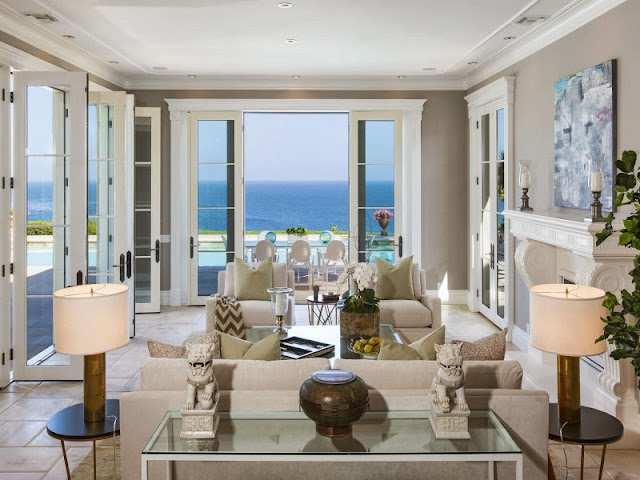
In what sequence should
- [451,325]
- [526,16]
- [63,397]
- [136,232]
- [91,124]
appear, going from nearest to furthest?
[63,397] → [526,16] → [91,124] → [451,325] → [136,232]

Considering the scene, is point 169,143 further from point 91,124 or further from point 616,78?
point 616,78

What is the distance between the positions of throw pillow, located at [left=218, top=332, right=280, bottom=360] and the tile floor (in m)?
1.21

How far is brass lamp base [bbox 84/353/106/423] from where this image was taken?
117 inches

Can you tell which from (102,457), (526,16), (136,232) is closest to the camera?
(102,457)

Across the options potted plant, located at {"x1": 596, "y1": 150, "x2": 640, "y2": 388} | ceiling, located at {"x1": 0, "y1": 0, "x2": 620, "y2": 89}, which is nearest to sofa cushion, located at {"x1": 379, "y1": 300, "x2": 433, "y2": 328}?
ceiling, located at {"x1": 0, "y1": 0, "x2": 620, "y2": 89}

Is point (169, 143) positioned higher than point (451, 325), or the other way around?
point (169, 143)

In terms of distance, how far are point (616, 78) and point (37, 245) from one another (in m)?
4.45

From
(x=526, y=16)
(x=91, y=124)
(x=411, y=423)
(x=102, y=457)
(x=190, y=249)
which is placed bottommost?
(x=102, y=457)

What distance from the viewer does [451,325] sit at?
721cm

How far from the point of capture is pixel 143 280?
8.12 metres

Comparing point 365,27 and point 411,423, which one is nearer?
point 411,423

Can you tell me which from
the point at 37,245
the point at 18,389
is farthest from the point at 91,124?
the point at 18,389

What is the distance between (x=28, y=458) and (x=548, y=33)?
5.09m

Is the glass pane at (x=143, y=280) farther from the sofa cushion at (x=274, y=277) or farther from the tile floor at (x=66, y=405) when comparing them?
the sofa cushion at (x=274, y=277)
